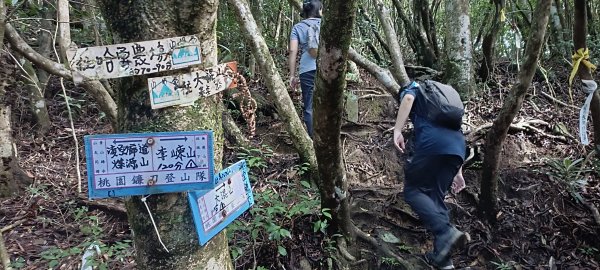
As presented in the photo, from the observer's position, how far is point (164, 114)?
6.19ft

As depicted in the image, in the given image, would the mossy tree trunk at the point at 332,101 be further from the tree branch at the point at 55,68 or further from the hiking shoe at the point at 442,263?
the tree branch at the point at 55,68

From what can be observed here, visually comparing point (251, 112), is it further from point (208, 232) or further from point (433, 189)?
point (433, 189)

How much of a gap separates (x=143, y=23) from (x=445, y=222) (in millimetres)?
2709

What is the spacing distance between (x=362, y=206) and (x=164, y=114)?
293cm

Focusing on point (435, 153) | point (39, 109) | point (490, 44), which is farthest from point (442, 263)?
point (39, 109)

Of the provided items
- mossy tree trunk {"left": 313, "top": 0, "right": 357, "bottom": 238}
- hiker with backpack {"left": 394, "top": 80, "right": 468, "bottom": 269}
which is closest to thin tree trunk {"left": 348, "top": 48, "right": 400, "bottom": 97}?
hiker with backpack {"left": 394, "top": 80, "right": 468, "bottom": 269}

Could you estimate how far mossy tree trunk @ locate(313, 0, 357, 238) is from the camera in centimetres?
254

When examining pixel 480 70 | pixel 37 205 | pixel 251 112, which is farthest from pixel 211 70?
pixel 480 70

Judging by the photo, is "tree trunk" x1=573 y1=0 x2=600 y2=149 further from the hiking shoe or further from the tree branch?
the tree branch

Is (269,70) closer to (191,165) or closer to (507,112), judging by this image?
(507,112)

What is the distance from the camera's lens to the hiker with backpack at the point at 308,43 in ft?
16.4

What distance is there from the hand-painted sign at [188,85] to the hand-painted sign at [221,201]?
419 mm

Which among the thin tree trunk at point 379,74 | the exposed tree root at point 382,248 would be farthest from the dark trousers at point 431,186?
the thin tree trunk at point 379,74

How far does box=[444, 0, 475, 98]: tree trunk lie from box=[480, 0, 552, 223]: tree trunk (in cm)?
215
